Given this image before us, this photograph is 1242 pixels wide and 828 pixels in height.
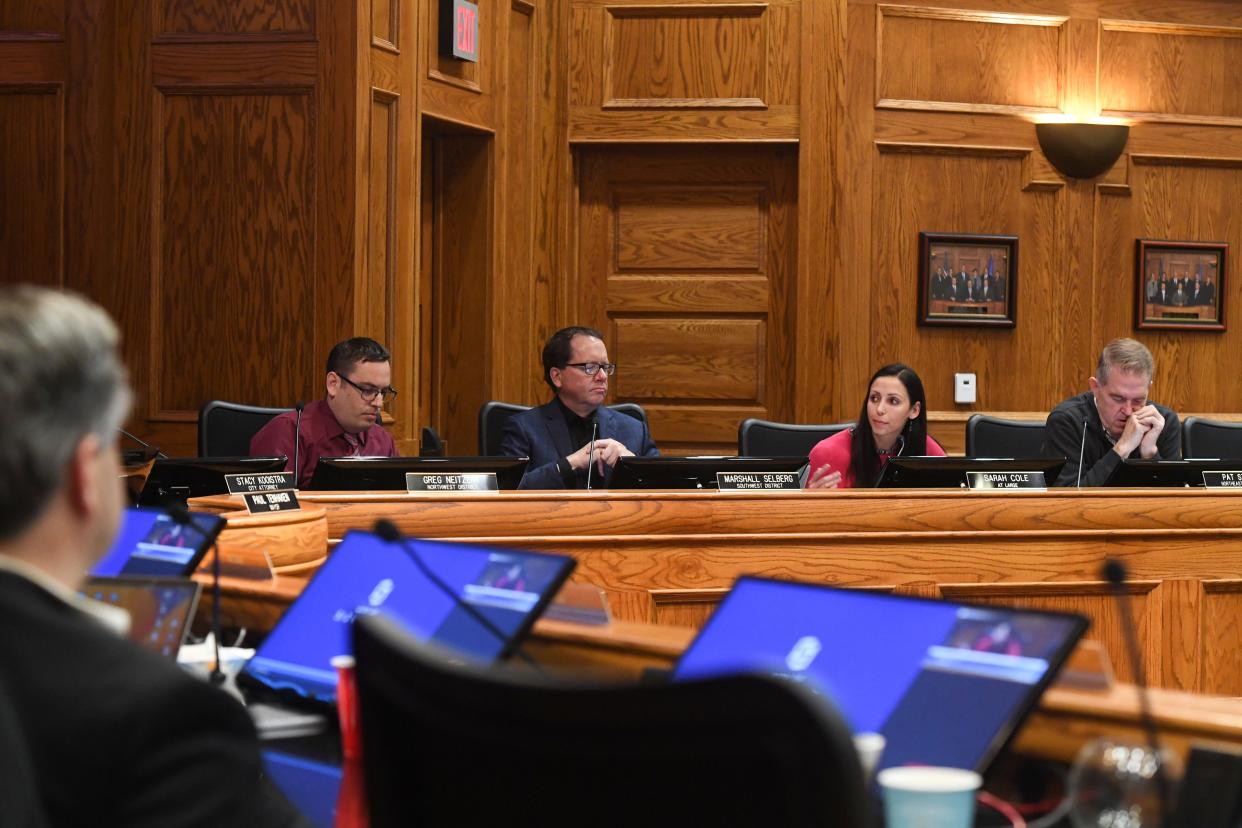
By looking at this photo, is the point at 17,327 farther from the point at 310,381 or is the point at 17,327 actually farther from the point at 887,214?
the point at 887,214

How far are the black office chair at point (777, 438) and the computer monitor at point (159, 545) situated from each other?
2826 millimetres

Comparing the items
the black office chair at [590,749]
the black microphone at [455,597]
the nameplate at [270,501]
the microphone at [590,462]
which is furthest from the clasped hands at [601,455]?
the black office chair at [590,749]

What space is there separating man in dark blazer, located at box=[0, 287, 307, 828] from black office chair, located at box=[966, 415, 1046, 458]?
173 inches

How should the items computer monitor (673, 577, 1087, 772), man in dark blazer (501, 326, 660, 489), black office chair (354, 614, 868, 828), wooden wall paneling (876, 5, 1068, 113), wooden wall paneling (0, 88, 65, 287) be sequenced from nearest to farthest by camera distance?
black office chair (354, 614, 868, 828), computer monitor (673, 577, 1087, 772), man in dark blazer (501, 326, 660, 489), wooden wall paneling (0, 88, 65, 287), wooden wall paneling (876, 5, 1068, 113)

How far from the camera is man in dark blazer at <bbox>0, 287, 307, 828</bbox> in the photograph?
104cm

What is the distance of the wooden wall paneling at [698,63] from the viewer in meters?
6.79

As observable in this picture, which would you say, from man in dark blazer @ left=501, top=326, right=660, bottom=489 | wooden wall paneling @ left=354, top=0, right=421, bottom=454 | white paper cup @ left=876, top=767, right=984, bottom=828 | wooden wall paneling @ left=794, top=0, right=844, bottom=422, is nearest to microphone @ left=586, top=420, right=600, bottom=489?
man in dark blazer @ left=501, top=326, right=660, bottom=489

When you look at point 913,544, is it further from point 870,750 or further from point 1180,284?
point 1180,284

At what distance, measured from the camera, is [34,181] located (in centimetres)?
575

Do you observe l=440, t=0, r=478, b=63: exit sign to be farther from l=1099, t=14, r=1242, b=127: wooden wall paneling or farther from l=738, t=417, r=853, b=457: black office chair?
l=1099, t=14, r=1242, b=127: wooden wall paneling

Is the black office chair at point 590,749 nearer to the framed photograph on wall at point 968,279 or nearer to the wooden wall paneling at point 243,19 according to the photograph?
the wooden wall paneling at point 243,19

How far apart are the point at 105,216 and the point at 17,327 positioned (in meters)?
4.89

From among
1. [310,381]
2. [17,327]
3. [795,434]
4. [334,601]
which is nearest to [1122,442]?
[795,434]

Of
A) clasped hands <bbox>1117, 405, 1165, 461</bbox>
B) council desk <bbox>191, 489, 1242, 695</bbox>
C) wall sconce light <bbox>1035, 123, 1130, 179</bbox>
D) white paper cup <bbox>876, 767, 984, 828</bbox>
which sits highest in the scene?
wall sconce light <bbox>1035, 123, 1130, 179</bbox>
